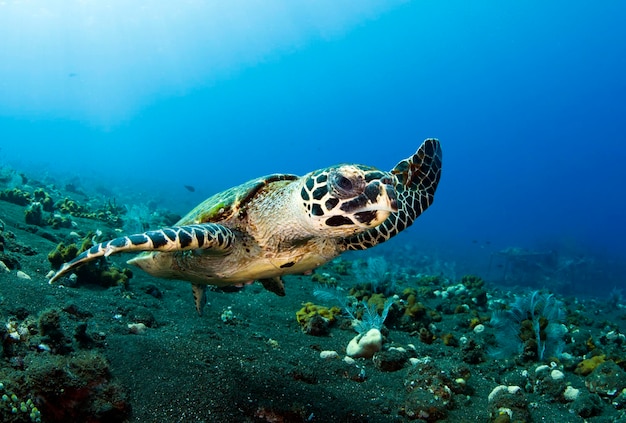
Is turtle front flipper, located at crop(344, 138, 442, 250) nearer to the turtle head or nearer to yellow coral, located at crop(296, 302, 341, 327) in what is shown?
the turtle head

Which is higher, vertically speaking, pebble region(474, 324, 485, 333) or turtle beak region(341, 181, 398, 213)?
turtle beak region(341, 181, 398, 213)

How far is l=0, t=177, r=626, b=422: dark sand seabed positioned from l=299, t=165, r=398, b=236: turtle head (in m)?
1.73

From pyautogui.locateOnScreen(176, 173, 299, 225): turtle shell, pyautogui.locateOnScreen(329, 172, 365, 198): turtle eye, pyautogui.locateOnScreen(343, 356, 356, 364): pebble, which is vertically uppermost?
pyautogui.locateOnScreen(176, 173, 299, 225): turtle shell

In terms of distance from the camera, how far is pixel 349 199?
10.7 feet

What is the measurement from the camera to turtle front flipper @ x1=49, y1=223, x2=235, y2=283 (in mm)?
3199

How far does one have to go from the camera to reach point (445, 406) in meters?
3.96

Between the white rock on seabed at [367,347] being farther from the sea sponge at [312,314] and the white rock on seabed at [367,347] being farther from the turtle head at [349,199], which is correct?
the turtle head at [349,199]

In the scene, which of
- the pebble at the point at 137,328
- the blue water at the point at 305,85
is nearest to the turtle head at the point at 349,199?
the pebble at the point at 137,328

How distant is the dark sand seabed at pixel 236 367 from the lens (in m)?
2.87

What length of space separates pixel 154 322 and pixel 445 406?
3863 millimetres

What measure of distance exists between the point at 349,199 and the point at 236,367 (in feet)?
7.29

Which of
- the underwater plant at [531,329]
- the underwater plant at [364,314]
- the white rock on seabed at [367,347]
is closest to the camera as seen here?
the white rock on seabed at [367,347]

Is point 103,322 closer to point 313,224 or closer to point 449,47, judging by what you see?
point 313,224

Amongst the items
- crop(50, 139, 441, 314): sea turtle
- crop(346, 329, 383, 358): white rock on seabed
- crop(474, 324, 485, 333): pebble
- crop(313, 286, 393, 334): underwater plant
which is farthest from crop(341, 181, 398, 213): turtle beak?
crop(474, 324, 485, 333): pebble
